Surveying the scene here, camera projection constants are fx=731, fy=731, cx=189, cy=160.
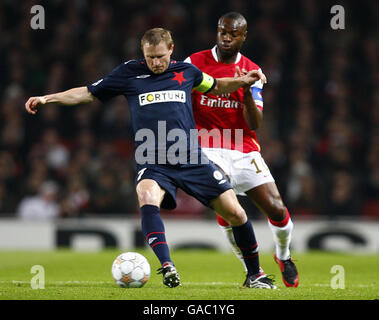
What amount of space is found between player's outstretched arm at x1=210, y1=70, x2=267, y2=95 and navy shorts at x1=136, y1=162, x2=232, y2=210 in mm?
737

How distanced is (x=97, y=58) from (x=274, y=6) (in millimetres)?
3955

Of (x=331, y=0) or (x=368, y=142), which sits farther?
(x=331, y=0)

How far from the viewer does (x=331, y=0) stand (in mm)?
15609

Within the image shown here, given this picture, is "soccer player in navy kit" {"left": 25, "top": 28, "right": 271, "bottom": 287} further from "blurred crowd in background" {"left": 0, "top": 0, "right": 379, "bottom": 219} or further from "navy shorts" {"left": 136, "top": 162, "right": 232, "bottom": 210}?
"blurred crowd in background" {"left": 0, "top": 0, "right": 379, "bottom": 219}

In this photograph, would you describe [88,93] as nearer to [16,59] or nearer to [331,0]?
[16,59]

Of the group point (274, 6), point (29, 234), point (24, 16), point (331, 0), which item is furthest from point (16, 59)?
point (331, 0)

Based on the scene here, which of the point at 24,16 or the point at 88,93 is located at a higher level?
the point at 24,16

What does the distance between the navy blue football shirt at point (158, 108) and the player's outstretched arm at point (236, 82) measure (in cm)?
30

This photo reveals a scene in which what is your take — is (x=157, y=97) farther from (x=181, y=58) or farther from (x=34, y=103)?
(x=181, y=58)

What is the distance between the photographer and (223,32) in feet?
21.7
